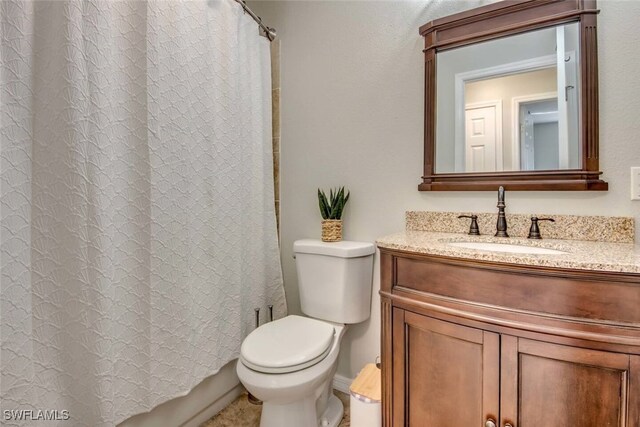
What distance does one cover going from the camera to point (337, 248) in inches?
61.8

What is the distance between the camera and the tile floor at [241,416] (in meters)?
1.57

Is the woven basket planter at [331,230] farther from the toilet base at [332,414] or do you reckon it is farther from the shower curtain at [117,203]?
the toilet base at [332,414]

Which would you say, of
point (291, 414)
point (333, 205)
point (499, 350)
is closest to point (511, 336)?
point (499, 350)

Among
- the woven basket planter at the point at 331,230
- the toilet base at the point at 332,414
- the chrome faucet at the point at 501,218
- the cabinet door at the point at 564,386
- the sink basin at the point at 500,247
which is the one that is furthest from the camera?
the woven basket planter at the point at 331,230

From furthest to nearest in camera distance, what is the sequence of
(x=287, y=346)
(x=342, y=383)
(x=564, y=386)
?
(x=342, y=383) < (x=287, y=346) < (x=564, y=386)

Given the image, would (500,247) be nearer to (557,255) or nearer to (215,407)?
(557,255)

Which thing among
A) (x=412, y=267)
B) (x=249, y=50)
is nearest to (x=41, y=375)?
(x=412, y=267)

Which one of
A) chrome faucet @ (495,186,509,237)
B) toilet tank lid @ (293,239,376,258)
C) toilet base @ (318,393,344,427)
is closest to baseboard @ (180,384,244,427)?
toilet base @ (318,393,344,427)

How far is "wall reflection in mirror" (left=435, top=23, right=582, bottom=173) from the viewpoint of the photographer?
1273mm

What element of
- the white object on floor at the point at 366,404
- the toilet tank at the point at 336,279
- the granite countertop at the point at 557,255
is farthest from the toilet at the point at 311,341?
the granite countertop at the point at 557,255

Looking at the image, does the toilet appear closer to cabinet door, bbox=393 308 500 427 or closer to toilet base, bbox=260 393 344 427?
toilet base, bbox=260 393 344 427

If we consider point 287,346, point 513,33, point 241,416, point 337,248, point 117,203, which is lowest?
point 241,416

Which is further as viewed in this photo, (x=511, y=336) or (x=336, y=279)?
(x=336, y=279)

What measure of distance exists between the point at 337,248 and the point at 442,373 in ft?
2.33
